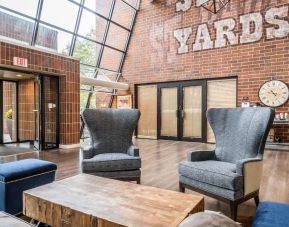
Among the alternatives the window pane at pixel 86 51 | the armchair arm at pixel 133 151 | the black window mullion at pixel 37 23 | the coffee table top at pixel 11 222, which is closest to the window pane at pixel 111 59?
the window pane at pixel 86 51

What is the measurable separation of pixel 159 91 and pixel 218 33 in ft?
8.84

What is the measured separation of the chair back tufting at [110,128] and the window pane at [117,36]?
580 centimetres

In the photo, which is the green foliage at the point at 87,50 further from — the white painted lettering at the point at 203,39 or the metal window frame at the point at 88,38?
the white painted lettering at the point at 203,39

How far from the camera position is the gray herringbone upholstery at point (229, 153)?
2344mm

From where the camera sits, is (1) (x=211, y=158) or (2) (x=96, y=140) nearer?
(1) (x=211, y=158)

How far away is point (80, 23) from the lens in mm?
7105

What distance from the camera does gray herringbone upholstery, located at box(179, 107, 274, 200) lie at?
2344 millimetres

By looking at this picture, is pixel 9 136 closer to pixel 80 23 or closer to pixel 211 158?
pixel 80 23

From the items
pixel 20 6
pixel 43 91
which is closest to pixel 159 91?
pixel 43 91

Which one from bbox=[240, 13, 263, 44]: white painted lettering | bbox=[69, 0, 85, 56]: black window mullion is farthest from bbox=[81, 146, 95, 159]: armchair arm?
bbox=[240, 13, 263, 44]: white painted lettering

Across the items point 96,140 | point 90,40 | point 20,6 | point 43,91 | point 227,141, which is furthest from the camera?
point 90,40

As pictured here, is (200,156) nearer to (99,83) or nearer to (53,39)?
(99,83)

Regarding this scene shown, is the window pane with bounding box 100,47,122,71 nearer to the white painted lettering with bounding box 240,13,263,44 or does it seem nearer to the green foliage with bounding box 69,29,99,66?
the green foliage with bounding box 69,29,99,66

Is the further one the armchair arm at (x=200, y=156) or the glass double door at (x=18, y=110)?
the glass double door at (x=18, y=110)
